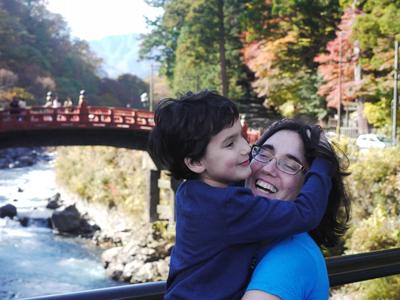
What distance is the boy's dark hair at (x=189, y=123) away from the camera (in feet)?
4.70

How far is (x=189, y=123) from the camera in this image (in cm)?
143

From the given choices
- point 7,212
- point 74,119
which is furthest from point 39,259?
point 7,212

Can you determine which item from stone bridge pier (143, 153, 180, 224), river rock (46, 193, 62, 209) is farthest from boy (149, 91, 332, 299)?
river rock (46, 193, 62, 209)

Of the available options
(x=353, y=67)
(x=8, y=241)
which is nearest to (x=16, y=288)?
(x=8, y=241)

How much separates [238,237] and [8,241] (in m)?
21.3

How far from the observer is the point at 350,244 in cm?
1289

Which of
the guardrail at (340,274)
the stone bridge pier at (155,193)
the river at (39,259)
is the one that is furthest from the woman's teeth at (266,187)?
the stone bridge pier at (155,193)

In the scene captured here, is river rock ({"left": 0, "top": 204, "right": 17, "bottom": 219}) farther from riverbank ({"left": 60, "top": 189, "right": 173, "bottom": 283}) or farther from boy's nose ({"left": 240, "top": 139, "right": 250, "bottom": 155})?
boy's nose ({"left": 240, "top": 139, "right": 250, "bottom": 155})

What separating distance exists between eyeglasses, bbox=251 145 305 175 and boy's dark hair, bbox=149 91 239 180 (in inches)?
6.3

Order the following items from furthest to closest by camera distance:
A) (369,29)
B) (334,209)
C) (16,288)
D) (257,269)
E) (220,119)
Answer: (369,29)
(16,288)
(334,209)
(220,119)
(257,269)

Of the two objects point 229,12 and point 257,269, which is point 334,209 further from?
point 229,12

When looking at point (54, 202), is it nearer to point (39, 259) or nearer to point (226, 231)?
point (39, 259)

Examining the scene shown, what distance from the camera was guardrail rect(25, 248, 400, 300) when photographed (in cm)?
159

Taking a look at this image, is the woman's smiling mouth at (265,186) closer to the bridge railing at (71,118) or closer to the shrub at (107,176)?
the bridge railing at (71,118)
